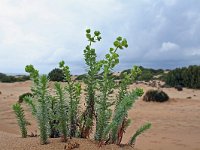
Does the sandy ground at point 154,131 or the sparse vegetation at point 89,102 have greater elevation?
the sparse vegetation at point 89,102

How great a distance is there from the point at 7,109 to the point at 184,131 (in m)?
5.18

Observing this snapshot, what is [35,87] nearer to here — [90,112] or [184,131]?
[90,112]

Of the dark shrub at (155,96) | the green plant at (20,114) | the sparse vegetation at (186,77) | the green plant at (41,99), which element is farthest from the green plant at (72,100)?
the sparse vegetation at (186,77)

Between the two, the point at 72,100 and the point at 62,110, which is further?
the point at 72,100

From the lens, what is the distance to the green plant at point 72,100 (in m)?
3.69

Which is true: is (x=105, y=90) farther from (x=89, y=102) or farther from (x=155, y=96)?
(x=155, y=96)

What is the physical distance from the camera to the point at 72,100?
3686 millimetres

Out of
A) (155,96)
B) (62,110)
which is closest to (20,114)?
(62,110)

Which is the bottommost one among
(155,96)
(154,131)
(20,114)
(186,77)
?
(154,131)

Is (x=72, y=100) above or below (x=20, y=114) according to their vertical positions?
above

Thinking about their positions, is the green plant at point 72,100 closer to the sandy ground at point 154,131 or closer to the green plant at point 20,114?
the sandy ground at point 154,131

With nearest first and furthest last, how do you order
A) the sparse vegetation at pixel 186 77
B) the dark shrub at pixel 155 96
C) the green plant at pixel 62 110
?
the green plant at pixel 62 110
the dark shrub at pixel 155 96
the sparse vegetation at pixel 186 77

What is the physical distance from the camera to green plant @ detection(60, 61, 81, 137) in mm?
3686

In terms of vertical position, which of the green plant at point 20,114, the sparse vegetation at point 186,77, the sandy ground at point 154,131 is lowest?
the sandy ground at point 154,131
